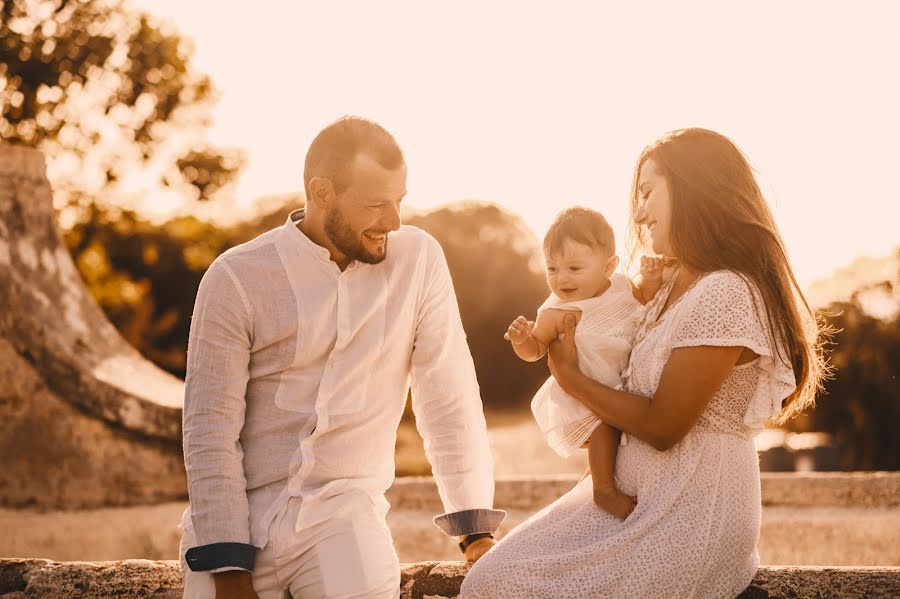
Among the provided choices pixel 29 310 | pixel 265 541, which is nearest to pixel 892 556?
pixel 265 541

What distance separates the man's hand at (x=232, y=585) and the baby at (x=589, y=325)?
89 cm

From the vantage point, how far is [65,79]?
1897 cm

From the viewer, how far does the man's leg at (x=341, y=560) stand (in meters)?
3.09

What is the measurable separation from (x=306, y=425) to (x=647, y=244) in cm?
107

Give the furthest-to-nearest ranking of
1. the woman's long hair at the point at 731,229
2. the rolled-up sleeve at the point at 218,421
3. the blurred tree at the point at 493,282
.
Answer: the blurred tree at the point at 493,282 → the rolled-up sleeve at the point at 218,421 → the woman's long hair at the point at 731,229

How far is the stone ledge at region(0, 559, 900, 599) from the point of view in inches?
119

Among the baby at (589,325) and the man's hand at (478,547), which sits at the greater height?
the baby at (589,325)

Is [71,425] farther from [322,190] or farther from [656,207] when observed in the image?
[656,207]

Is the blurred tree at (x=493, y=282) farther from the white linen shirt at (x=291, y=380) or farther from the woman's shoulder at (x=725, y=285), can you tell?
the woman's shoulder at (x=725, y=285)

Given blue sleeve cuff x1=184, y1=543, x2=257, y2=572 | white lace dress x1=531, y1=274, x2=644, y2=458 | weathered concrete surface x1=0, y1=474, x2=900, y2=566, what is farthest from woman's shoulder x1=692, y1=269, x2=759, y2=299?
weathered concrete surface x1=0, y1=474, x2=900, y2=566

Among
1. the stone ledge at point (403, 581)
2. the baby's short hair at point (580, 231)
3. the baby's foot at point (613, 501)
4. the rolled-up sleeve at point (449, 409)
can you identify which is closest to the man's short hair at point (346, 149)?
the rolled-up sleeve at point (449, 409)

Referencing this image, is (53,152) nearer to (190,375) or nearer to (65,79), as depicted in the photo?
(65,79)

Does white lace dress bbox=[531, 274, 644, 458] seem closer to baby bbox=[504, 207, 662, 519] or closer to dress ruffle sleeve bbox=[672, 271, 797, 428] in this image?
baby bbox=[504, 207, 662, 519]

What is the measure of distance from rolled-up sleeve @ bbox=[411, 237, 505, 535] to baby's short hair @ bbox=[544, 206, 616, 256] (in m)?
0.35
